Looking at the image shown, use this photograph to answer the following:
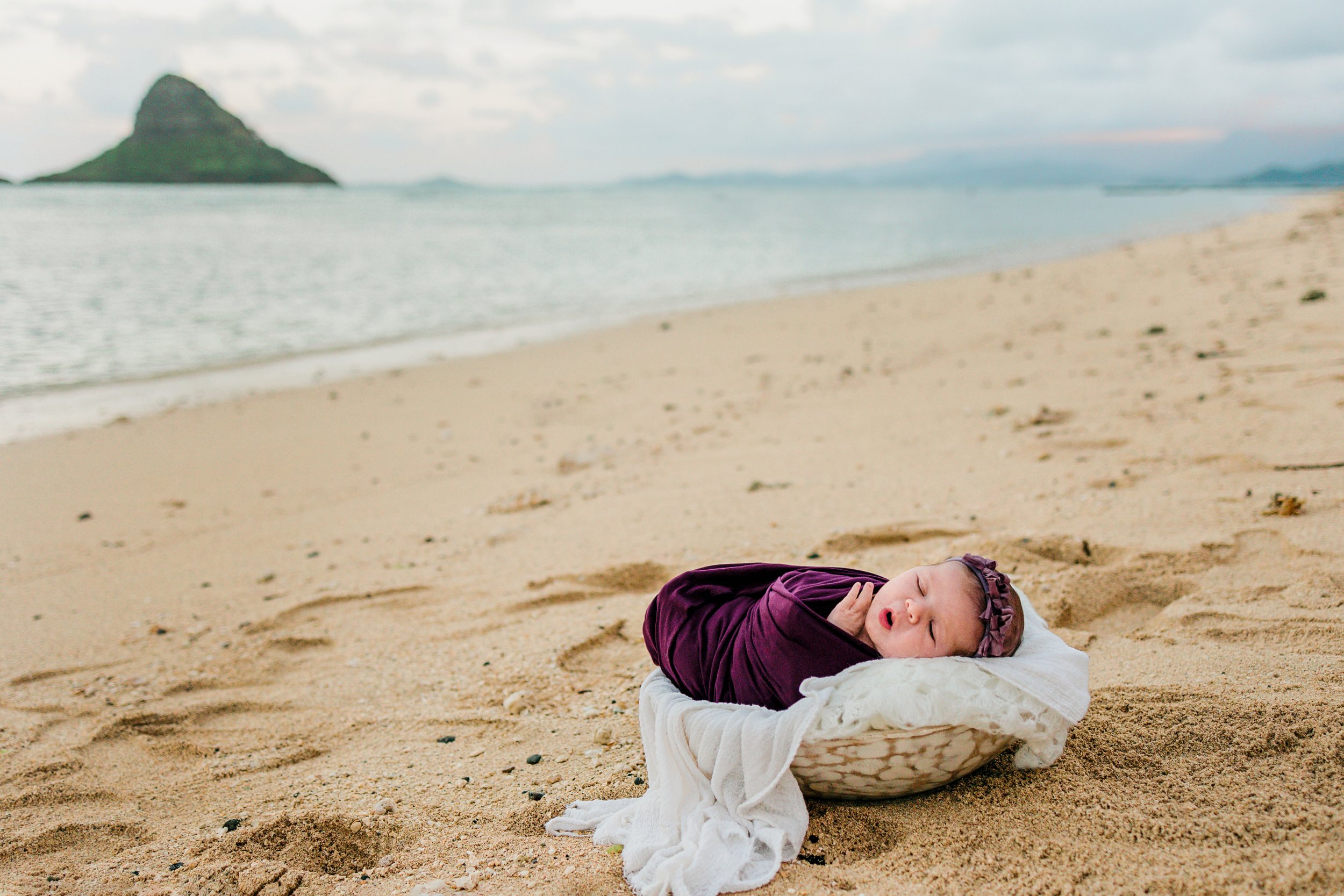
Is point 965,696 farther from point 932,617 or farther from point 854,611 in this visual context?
point 854,611

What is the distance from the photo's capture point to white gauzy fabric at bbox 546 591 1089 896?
2055mm

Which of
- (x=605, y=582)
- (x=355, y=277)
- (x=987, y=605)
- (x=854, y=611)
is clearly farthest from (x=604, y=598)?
(x=355, y=277)

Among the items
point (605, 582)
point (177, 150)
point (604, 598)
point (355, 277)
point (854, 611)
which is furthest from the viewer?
point (177, 150)

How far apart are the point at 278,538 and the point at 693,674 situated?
12.4 feet

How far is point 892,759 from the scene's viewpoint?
2.12 m

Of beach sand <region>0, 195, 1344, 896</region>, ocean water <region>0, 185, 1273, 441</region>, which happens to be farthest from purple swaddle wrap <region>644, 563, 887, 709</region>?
ocean water <region>0, 185, 1273, 441</region>

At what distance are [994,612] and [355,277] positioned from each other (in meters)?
19.7

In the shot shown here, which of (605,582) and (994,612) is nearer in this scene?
(994,612)

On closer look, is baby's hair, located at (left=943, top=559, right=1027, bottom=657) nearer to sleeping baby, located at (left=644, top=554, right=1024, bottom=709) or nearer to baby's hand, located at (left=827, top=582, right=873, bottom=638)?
sleeping baby, located at (left=644, top=554, right=1024, bottom=709)

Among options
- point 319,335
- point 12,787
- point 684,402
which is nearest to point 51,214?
point 319,335

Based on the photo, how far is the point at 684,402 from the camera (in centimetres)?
768

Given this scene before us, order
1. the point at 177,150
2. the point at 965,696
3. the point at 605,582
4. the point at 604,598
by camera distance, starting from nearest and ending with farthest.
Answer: the point at 965,696 < the point at 604,598 < the point at 605,582 < the point at 177,150

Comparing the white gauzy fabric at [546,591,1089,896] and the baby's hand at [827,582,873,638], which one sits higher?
the baby's hand at [827,582,873,638]

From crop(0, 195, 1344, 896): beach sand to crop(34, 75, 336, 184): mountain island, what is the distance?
335ft
